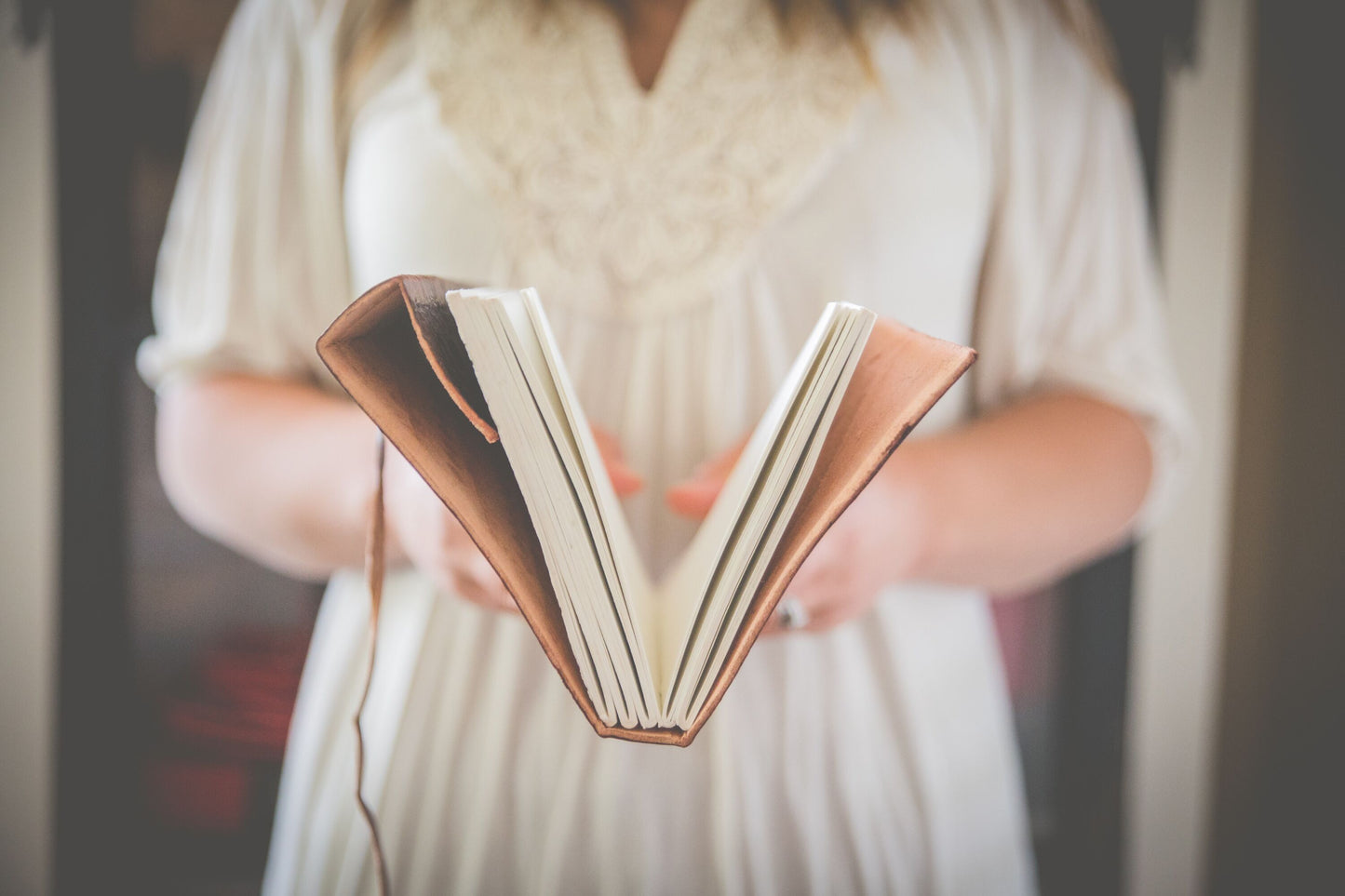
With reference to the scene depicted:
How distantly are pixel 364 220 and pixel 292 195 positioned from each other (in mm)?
106

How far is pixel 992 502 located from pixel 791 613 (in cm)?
21

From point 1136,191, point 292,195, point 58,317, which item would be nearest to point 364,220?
point 292,195

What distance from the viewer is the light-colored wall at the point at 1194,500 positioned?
3.19 feet

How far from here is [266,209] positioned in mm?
560

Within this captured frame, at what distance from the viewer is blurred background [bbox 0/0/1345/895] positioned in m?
0.93

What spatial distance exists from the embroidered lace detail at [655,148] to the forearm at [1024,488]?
205 millimetres

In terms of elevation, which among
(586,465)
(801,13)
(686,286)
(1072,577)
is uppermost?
(801,13)

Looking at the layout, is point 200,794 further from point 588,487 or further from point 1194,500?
point 1194,500

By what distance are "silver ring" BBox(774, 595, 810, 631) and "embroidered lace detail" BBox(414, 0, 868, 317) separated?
23 cm

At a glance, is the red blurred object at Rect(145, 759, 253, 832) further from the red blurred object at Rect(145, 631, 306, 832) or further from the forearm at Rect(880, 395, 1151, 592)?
the forearm at Rect(880, 395, 1151, 592)

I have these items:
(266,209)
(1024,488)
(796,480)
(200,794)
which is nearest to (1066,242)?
(1024,488)

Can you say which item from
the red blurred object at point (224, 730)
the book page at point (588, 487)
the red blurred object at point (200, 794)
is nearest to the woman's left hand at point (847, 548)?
the book page at point (588, 487)

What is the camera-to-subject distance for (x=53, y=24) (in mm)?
972

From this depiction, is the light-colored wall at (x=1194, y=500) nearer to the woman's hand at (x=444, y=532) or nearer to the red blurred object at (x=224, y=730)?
the woman's hand at (x=444, y=532)
